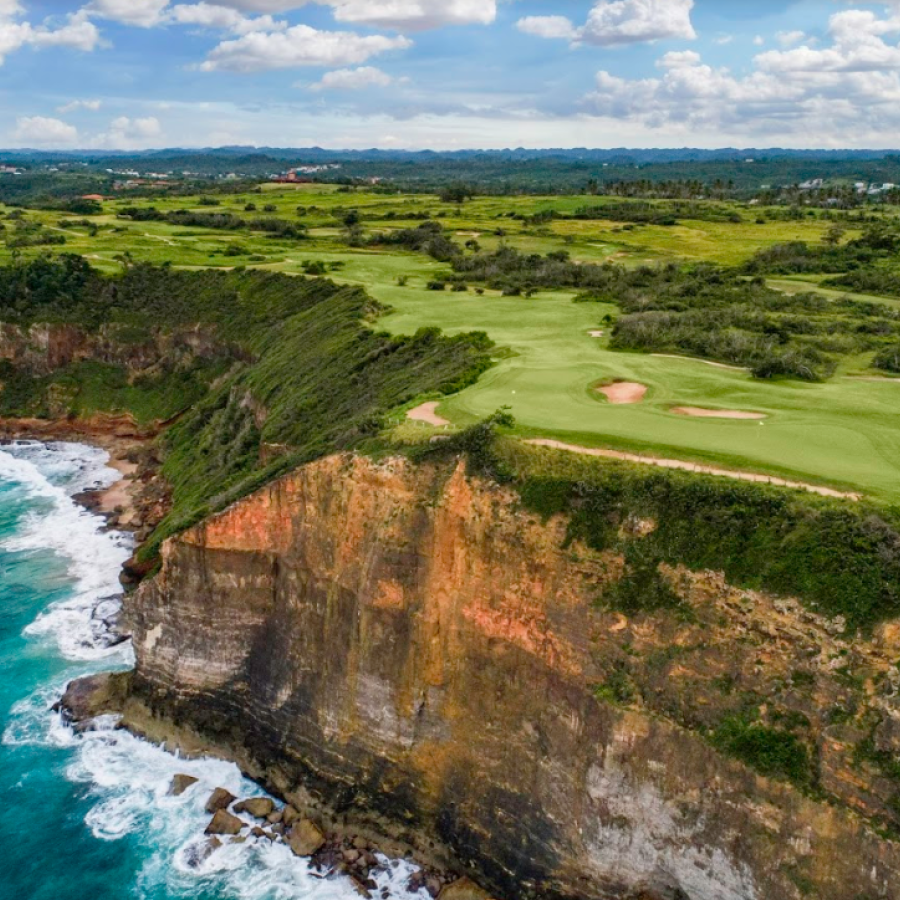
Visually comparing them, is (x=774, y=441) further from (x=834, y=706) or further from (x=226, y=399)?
(x=226, y=399)

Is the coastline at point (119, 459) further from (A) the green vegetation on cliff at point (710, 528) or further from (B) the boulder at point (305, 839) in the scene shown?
(A) the green vegetation on cliff at point (710, 528)

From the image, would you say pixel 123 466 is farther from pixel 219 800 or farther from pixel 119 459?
pixel 219 800

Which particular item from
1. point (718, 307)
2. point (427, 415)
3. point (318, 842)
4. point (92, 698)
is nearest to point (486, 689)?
point (318, 842)

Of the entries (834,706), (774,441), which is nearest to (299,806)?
(834,706)

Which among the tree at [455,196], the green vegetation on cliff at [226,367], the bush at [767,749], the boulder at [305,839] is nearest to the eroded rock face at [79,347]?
the green vegetation on cliff at [226,367]

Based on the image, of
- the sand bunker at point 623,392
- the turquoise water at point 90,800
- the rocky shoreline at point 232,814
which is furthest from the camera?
the sand bunker at point 623,392
